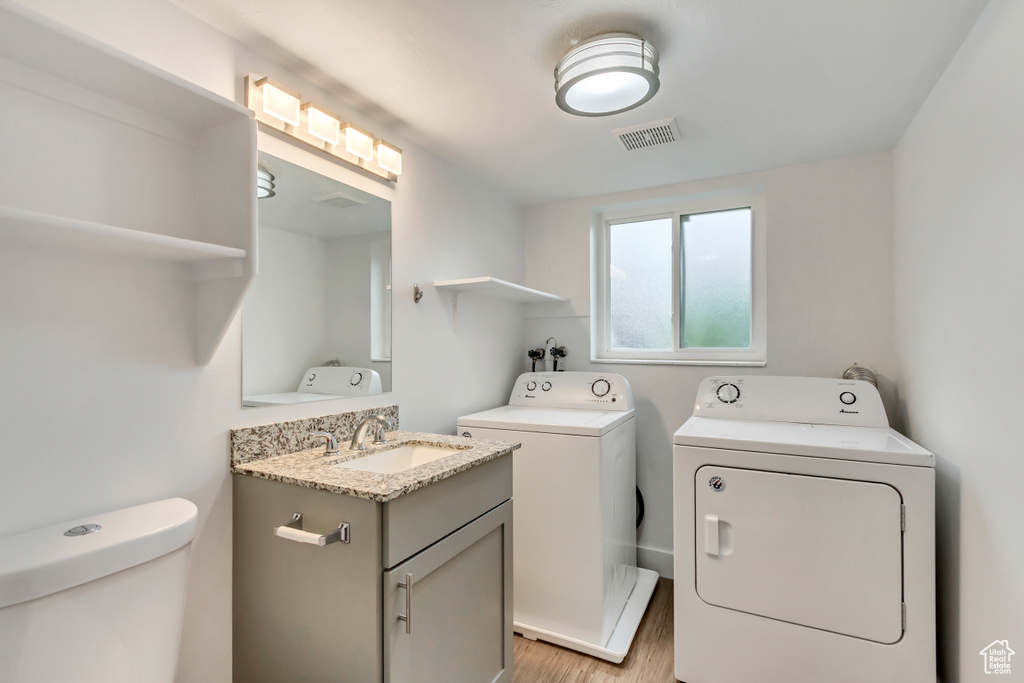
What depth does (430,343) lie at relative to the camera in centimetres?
220

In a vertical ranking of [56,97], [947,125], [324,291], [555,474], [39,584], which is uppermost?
[947,125]

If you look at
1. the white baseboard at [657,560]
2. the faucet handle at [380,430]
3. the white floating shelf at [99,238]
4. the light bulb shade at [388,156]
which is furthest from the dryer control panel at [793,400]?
the white floating shelf at [99,238]

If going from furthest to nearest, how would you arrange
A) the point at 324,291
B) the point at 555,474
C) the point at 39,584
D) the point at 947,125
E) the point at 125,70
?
the point at 555,474 → the point at 324,291 → the point at 947,125 → the point at 125,70 → the point at 39,584

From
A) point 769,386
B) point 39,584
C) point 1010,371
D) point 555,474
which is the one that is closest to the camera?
point 39,584

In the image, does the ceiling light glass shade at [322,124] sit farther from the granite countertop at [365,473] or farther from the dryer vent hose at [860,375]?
the dryer vent hose at [860,375]

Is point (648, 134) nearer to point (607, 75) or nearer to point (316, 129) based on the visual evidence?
point (607, 75)

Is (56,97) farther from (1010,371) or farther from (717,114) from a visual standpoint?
(1010,371)

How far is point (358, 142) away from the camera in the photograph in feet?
5.76

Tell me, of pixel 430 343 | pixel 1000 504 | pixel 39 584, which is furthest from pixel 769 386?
pixel 39 584

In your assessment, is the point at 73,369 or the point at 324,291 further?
the point at 324,291

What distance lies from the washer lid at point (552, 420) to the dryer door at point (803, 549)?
0.48 metres

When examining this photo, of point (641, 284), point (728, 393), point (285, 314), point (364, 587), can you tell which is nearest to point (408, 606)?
point (364, 587)

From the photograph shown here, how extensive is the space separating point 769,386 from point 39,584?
2435mm

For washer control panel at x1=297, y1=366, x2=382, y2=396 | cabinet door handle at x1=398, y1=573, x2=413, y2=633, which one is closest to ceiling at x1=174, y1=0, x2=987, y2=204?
washer control panel at x1=297, y1=366, x2=382, y2=396
